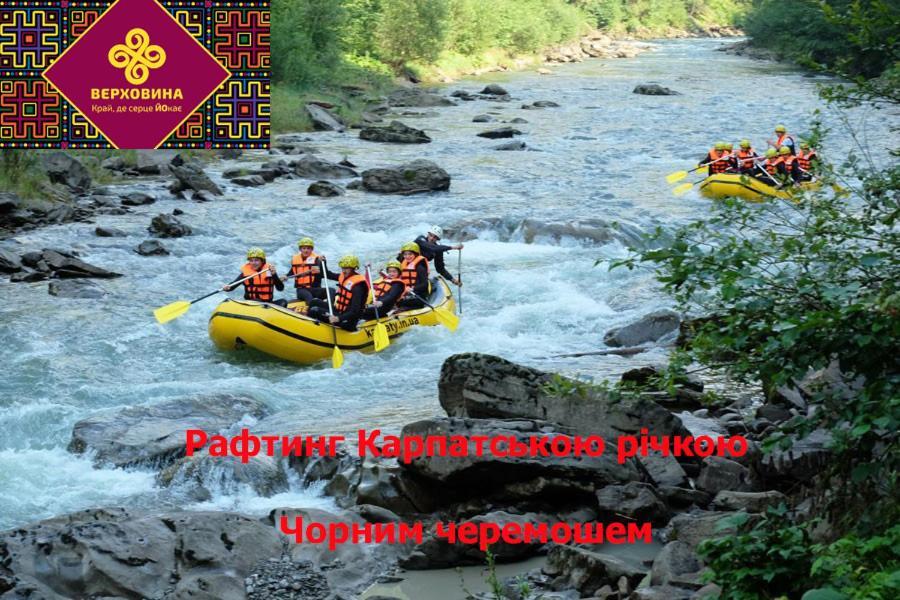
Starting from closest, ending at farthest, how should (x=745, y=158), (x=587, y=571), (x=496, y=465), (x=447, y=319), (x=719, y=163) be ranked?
(x=587, y=571)
(x=496, y=465)
(x=447, y=319)
(x=745, y=158)
(x=719, y=163)

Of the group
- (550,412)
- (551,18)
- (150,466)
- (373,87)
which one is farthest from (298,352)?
(551,18)

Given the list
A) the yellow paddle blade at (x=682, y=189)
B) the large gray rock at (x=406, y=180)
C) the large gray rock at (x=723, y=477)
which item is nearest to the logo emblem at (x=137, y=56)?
the large gray rock at (x=406, y=180)

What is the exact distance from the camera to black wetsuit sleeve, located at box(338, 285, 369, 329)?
10914mm

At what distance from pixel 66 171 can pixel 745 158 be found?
11345mm

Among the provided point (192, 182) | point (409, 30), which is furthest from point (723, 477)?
point (409, 30)

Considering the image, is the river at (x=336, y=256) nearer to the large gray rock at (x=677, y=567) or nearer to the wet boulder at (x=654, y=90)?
the large gray rock at (x=677, y=567)

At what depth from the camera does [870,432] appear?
13.9 feet

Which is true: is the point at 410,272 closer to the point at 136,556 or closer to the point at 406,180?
the point at 136,556

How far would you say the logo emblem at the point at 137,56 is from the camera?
12336 millimetres

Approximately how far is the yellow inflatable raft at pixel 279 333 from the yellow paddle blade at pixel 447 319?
0.84 metres

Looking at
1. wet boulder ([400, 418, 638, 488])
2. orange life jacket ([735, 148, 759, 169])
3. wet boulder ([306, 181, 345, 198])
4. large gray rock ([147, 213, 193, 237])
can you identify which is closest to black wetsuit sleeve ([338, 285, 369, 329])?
wet boulder ([400, 418, 638, 488])

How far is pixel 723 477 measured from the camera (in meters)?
6.39

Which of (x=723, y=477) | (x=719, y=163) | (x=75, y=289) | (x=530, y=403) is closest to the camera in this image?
(x=723, y=477)

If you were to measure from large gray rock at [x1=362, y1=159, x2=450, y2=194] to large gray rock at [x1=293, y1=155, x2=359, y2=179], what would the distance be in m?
1.18
